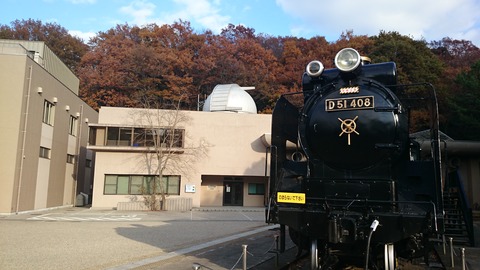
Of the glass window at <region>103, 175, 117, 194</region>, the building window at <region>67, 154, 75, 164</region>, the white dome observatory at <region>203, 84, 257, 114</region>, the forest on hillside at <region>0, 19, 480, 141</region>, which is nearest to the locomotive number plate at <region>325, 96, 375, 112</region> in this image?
the glass window at <region>103, 175, 117, 194</region>

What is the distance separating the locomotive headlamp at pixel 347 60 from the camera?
18.4 feet

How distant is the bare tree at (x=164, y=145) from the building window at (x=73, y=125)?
18.3ft

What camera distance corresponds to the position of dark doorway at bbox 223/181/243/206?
28953 millimetres

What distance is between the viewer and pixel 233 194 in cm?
2895

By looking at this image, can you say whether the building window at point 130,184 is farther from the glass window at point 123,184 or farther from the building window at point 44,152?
the building window at point 44,152

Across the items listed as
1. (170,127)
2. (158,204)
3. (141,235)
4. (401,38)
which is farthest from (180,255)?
(401,38)

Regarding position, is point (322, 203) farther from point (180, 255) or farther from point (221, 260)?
point (180, 255)

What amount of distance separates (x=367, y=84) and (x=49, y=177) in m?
24.2

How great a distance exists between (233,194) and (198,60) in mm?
18900

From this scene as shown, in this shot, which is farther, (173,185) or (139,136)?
(173,185)

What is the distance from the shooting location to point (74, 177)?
2911 centimetres

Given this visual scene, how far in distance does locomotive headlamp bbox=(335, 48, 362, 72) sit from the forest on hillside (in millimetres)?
31733

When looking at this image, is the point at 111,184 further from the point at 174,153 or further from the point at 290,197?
the point at 290,197

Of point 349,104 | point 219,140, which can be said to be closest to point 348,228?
point 349,104
